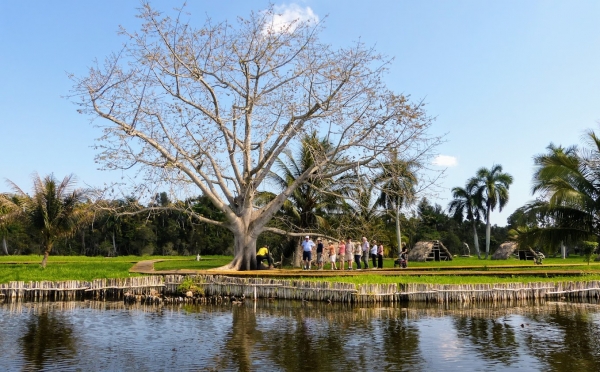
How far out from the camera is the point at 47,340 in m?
11.6

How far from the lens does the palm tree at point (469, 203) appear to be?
55156 mm

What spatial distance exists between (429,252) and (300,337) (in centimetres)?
2915

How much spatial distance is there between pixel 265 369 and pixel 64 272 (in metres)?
14.3

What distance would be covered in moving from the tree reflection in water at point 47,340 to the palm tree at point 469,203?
152 feet

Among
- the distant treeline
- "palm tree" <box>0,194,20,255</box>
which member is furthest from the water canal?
the distant treeline

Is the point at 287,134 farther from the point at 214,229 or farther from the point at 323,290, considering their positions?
the point at 214,229

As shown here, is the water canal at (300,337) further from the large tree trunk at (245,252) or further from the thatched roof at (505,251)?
the thatched roof at (505,251)

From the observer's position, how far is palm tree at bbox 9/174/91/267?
2606 cm

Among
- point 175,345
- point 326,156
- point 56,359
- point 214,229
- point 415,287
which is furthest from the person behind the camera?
point 214,229

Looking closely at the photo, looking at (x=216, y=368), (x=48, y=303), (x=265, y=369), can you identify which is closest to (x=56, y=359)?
(x=216, y=368)

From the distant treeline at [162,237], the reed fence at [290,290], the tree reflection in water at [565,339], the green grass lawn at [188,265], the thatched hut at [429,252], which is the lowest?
the tree reflection in water at [565,339]

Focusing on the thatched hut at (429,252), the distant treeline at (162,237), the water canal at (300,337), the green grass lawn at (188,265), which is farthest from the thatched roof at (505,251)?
the water canal at (300,337)

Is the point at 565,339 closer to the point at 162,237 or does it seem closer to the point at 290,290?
the point at 290,290

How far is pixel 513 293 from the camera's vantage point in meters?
17.2
